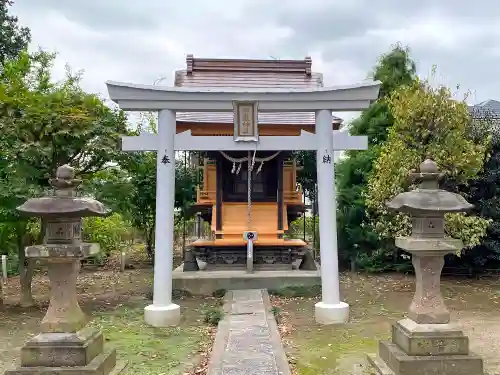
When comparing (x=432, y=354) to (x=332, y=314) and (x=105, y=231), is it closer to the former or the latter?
(x=332, y=314)

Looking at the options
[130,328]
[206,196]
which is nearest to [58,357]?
[130,328]

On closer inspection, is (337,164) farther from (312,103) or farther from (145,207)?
(312,103)

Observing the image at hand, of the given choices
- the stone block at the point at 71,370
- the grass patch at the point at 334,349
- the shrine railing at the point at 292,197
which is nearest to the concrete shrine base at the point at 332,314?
the grass patch at the point at 334,349

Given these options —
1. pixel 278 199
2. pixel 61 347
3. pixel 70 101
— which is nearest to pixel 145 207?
pixel 278 199

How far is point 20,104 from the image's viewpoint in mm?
9367

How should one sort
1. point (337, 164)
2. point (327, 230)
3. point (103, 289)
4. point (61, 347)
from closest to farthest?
point (61, 347) < point (327, 230) < point (103, 289) < point (337, 164)

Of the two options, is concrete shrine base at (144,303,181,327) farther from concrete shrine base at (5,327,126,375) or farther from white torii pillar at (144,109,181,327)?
concrete shrine base at (5,327,126,375)

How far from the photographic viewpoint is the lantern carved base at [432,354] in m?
5.69

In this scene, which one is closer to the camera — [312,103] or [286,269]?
[312,103]

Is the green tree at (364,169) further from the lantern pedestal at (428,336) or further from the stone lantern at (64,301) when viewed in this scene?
the stone lantern at (64,301)

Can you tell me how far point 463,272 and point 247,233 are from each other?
6369 mm

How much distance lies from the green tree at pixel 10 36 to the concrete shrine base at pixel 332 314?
50.8 ft

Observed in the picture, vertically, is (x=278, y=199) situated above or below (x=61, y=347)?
above

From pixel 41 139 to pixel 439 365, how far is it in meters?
7.78
